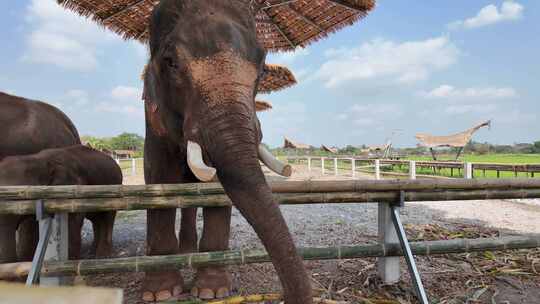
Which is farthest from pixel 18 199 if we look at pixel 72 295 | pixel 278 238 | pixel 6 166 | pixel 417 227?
pixel 417 227

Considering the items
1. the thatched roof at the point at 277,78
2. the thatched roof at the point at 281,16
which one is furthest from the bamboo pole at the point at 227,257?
the thatched roof at the point at 277,78

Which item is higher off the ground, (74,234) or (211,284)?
(74,234)

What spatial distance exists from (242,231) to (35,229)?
2537 mm

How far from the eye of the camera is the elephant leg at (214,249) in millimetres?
2520

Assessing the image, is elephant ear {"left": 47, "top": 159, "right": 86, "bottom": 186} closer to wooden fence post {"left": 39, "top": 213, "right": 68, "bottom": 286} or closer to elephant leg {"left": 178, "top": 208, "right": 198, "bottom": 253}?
wooden fence post {"left": 39, "top": 213, "right": 68, "bottom": 286}

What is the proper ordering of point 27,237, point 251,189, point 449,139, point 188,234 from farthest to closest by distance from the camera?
point 449,139
point 188,234
point 27,237
point 251,189

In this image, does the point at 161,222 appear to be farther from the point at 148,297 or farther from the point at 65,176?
the point at 65,176

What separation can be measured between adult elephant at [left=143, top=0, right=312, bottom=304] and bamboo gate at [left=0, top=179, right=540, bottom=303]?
39 centimetres

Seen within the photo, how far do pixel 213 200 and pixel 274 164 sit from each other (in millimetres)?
596

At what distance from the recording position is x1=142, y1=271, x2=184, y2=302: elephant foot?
249 cm

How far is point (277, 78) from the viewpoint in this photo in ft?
22.8

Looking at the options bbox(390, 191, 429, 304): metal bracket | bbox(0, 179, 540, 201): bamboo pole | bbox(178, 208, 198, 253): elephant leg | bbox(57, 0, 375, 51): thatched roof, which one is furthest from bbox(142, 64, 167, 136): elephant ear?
bbox(57, 0, 375, 51): thatched roof

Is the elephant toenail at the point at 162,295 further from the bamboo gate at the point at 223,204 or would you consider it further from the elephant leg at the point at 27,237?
the elephant leg at the point at 27,237

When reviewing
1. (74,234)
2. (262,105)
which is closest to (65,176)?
(74,234)
